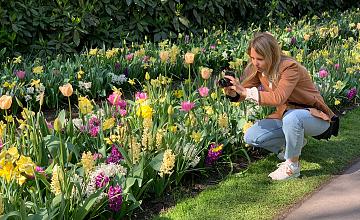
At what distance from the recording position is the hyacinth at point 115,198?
254cm

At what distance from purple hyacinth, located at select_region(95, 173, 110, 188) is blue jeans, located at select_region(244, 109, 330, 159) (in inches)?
42.0

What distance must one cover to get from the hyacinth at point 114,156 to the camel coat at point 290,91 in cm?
81

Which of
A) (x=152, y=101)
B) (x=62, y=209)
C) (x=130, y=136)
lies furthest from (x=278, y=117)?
(x=62, y=209)

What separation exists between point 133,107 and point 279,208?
1117 mm

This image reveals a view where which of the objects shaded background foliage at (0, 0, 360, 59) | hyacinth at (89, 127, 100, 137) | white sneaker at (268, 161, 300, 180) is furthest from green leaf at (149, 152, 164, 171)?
shaded background foliage at (0, 0, 360, 59)

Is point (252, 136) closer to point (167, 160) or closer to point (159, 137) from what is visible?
point (159, 137)

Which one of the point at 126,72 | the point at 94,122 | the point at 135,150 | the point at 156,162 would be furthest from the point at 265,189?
the point at 126,72

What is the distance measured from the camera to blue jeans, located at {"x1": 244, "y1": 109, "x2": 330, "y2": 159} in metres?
3.18

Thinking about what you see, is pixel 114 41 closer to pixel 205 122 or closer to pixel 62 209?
pixel 205 122

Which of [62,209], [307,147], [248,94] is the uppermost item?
[248,94]

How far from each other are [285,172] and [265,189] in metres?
0.19

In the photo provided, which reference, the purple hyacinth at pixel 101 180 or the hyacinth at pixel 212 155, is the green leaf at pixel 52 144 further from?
the hyacinth at pixel 212 155

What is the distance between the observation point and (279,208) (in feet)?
9.43

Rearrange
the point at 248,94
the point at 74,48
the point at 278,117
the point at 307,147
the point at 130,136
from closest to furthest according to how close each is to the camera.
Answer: the point at 130,136
the point at 248,94
the point at 278,117
the point at 307,147
the point at 74,48
